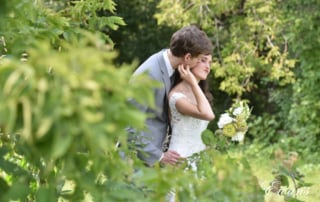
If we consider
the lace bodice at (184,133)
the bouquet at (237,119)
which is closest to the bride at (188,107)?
the lace bodice at (184,133)

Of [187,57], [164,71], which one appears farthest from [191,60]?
[164,71]

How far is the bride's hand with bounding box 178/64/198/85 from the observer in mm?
3523

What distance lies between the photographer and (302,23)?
8.83 m

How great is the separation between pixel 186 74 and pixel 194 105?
19 cm

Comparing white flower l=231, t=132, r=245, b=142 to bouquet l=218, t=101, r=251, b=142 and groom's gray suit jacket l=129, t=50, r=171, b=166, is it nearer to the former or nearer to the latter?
bouquet l=218, t=101, r=251, b=142

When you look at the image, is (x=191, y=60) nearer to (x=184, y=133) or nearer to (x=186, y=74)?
(x=186, y=74)

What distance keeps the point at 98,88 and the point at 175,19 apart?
902 cm

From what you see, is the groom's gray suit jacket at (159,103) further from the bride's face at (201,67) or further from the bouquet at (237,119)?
the bouquet at (237,119)

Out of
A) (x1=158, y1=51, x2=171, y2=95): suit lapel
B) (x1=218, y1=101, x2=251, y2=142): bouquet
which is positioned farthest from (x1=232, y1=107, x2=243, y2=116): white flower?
(x1=158, y1=51, x2=171, y2=95): suit lapel

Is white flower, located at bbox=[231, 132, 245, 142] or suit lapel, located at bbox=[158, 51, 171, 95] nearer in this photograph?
white flower, located at bbox=[231, 132, 245, 142]

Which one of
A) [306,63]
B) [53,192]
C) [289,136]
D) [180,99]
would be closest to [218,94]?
[289,136]

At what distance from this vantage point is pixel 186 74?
3.52 meters

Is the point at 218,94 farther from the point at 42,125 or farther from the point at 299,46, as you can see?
the point at 42,125

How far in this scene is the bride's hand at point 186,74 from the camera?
352 cm
